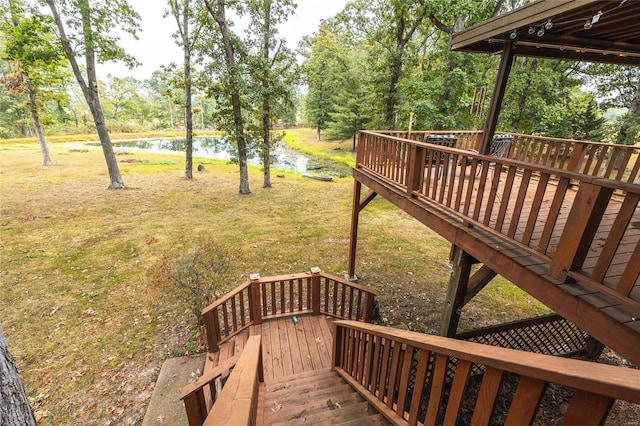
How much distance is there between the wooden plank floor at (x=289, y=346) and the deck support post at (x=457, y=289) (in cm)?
189

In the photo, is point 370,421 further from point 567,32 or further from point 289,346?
point 567,32

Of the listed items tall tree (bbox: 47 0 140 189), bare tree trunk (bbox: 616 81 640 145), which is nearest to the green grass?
bare tree trunk (bbox: 616 81 640 145)

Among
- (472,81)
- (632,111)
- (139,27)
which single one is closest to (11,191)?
(139,27)

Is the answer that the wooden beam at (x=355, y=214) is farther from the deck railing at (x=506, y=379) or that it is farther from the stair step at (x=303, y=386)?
the deck railing at (x=506, y=379)

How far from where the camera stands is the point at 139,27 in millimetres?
11117

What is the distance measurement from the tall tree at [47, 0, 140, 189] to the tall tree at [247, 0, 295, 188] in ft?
15.6

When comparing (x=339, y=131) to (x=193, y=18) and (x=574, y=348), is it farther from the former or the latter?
(x=574, y=348)

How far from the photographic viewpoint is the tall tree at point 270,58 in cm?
1121

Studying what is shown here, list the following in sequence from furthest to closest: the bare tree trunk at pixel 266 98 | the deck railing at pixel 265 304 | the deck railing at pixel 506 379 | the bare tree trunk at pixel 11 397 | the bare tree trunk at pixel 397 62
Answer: the bare tree trunk at pixel 266 98
the bare tree trunk at pixel 397 62
the deck railing at pixel 265 304
the bare tree trunk at pixel 11 397
the deck railing at pixel 506 379

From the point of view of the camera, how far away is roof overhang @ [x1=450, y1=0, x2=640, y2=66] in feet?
8.59

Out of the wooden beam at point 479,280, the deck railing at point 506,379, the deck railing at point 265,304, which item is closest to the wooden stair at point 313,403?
the deck railing at point 506,379

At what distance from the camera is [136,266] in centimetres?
705

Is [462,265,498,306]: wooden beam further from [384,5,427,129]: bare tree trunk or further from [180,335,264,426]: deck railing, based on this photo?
[384,5,427,129]: bare tree trunk

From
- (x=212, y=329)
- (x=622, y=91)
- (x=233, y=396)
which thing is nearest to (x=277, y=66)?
(x=212, y=329)
